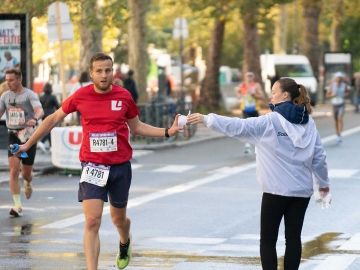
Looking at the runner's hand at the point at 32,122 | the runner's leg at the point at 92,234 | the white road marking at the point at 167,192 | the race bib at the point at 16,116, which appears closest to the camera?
the runner's leg at the point at 92,234

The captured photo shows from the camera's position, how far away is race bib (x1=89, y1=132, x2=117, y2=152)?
33.8ft

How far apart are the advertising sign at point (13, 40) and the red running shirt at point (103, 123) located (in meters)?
14.8

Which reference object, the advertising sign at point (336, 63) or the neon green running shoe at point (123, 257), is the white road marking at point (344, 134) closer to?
the neon green running shoe at point (123, 257)

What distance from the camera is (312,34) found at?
60.5 meters

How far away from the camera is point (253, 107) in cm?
2688

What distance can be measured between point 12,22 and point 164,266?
47.1ft

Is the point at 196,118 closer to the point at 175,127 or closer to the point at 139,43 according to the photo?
the point at 175,127

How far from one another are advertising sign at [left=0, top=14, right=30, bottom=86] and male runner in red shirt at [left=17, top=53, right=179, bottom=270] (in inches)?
580

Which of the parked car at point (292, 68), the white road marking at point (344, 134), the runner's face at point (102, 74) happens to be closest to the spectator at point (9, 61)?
the white road marking at point (344, 134)

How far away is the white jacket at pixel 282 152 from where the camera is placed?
9.50 meters

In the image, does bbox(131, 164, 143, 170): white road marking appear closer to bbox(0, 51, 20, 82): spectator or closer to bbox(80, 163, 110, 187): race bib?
bbox(0, 51, 20, 82): spectator

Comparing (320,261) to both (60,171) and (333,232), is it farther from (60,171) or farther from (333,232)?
(60,171)

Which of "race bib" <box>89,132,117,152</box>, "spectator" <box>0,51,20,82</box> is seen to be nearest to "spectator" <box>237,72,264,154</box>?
"spectator" <box>0,51,20,82</box>

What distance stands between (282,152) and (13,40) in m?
16.3
